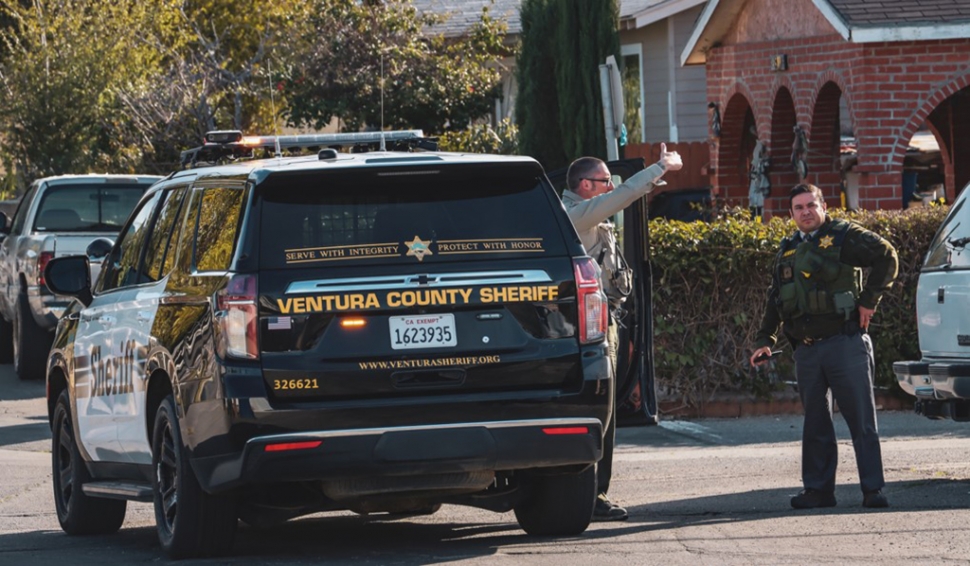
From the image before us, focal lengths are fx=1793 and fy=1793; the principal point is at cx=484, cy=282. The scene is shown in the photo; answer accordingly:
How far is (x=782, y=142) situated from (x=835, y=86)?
1.93 metres

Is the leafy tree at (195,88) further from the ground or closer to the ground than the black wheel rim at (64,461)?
further from the ground

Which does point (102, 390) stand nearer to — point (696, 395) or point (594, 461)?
point (594, 461)

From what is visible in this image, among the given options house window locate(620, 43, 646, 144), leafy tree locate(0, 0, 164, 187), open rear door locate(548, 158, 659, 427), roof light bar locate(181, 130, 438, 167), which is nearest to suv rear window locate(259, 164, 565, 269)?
roof light bar locate(181, 130, 438, 167)

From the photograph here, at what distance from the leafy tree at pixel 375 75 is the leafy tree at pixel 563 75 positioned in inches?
136

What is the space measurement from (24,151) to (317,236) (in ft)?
72.6

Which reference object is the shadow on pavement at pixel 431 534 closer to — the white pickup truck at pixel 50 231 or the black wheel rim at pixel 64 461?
the black wheel rim at pixel 64 461

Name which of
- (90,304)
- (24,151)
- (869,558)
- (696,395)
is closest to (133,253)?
(90,304)

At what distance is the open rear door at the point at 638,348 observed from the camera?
9.55 metres

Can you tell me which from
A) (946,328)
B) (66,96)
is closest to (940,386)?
(946,328)

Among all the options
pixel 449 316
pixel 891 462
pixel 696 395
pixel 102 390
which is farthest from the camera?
pixel 696 395

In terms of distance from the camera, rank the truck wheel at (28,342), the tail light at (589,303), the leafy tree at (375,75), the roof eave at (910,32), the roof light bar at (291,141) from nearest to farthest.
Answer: the tail light at (589,303) → the roof light bar at (291,141) → the roof eave at (910,32) → the truck wheel at (28,342) → the leafy tree at (375,75)

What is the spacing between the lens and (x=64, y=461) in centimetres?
974

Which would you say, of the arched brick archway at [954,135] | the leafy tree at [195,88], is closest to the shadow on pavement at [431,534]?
the arched brick archway at [954,135]

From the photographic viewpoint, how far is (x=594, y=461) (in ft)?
25.2
